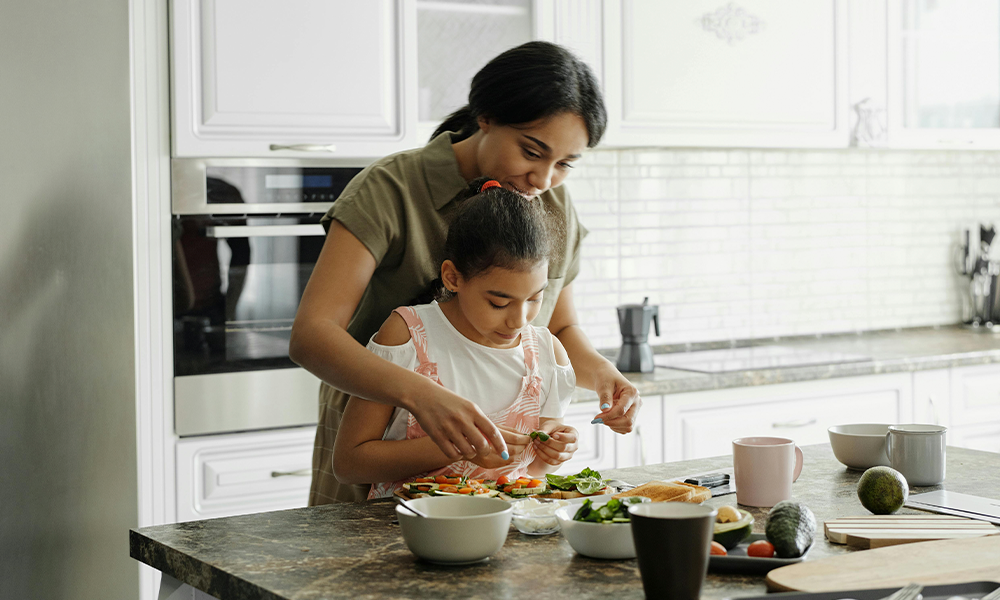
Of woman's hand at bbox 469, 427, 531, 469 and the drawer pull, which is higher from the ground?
woman's hand at bbox 469, 427, 531, 469

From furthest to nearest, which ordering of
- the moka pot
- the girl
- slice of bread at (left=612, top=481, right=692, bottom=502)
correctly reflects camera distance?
the moka pot < the girl < slice of bread at (left=612, top=481, right=692, bottom=502)

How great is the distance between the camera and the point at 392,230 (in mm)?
1724

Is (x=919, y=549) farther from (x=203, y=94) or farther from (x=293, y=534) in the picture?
(x=203, y=94)

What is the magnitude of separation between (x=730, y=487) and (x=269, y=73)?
1.76m

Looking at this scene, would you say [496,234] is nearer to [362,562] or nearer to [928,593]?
[362,562]

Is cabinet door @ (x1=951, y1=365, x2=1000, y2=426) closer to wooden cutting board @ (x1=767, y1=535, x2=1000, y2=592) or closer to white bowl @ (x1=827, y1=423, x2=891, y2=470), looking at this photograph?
white bowl @ (x1=827, y1=423, x2=891, y2=470)

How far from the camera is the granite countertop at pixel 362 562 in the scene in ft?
3.52

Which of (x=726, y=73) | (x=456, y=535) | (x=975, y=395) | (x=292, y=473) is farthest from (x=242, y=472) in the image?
(x=975, y=395)

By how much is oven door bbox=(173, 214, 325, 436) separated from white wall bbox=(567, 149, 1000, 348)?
1.18m

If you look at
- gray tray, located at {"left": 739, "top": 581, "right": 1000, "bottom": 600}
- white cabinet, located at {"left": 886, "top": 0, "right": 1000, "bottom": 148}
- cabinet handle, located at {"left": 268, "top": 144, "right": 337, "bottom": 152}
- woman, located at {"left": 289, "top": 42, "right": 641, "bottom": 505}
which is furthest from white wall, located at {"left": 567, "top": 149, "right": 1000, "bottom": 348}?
gray tray, located at {"left": 739, "top": 581, "right": 1000, "bottom": 600}

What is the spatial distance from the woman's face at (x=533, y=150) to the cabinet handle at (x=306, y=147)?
3.67 feet

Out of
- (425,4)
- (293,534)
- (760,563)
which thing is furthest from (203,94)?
(760,563)

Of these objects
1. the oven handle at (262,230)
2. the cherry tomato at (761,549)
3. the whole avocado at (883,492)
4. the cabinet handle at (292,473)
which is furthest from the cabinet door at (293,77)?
the cherry tomato at (761,549)

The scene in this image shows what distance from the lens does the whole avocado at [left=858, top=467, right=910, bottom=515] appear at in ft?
4.48
